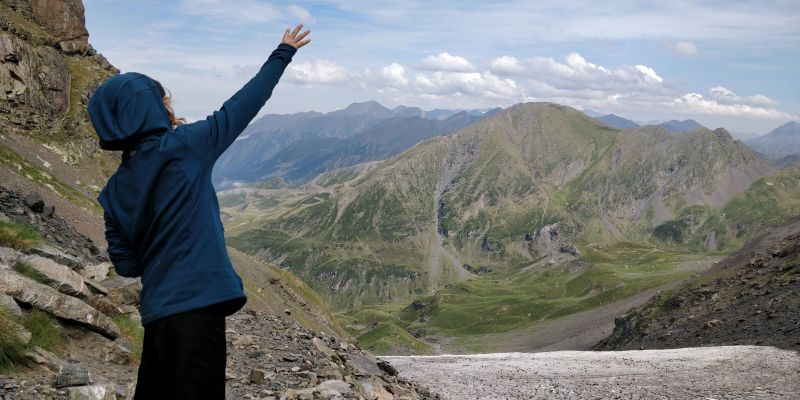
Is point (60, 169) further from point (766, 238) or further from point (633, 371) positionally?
point (766, 238)

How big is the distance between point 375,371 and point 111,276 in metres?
9.84

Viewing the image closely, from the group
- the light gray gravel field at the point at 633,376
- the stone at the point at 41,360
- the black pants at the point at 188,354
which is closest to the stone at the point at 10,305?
the stone at the point at 41,360

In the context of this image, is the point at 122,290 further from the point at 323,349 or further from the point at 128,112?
the point at 128,112

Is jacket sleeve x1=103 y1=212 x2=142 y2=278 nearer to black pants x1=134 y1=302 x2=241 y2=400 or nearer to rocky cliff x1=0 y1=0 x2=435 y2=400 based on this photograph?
black pants x1=134 y1=302 x2=241 y2=400

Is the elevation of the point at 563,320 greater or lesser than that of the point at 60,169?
lesser

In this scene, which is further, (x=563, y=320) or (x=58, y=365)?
(x=563, y=320)

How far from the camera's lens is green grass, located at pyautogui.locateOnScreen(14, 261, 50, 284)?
11867 millimetres

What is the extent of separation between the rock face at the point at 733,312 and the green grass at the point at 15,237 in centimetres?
4190

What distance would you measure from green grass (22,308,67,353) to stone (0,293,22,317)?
23 cm

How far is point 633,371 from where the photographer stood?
32.5 metres

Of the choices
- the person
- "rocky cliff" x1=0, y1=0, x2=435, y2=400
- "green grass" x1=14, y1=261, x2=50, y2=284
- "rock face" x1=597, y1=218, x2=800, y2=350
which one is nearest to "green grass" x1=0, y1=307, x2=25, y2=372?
"rocky cliff" x1=0, y1=0, x2=435, y2=400

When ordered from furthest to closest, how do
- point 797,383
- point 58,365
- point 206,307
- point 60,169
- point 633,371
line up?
Result: 1. point 60,169
2. point 633,371
3. point 797,383
4. point 58,365
5. point 206,307

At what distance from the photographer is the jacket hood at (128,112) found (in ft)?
16.4

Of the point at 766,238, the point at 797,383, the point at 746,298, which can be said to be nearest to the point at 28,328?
the point at 797,383
